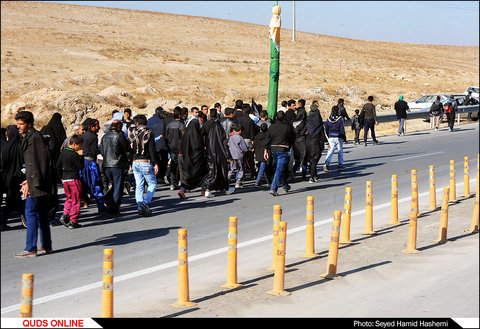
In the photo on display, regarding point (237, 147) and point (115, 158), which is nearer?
point (115, 158)

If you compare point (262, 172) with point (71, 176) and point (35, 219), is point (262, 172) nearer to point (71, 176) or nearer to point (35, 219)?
point (71, 176)

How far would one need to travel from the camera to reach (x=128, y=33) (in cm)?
9762

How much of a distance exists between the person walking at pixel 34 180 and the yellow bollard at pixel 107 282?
11.6ft

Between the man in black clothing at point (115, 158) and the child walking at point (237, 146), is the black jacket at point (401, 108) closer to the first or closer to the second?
the child walking at point (237, 146)

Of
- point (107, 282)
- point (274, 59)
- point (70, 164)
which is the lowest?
point (107, 282)

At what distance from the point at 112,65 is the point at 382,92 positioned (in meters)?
23.7

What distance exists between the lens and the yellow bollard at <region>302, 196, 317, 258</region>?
1003 centimetres

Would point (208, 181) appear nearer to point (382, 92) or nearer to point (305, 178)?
point (305, 178)

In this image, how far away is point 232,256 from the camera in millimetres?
8906

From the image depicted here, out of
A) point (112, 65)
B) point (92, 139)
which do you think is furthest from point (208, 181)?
point (112, 65)

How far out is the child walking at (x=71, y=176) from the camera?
1267 cm

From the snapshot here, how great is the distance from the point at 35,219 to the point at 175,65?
62481 millimetres

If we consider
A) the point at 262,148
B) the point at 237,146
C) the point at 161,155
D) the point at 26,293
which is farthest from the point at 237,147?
the point at 26,293

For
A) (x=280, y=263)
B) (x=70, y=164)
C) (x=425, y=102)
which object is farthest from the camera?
(x=425, y=102)
